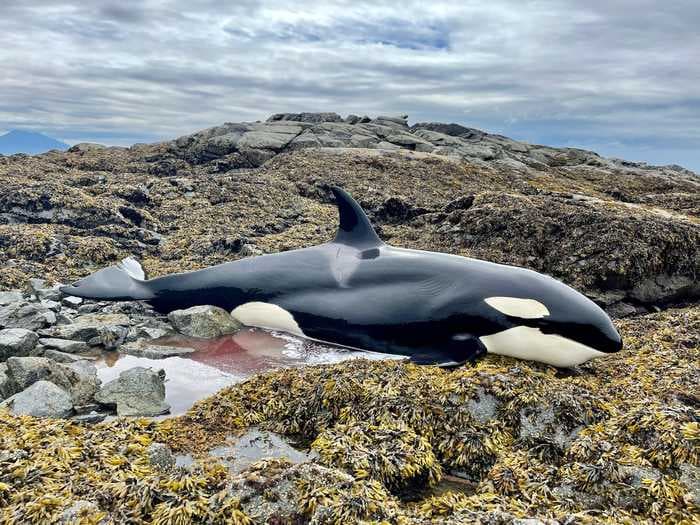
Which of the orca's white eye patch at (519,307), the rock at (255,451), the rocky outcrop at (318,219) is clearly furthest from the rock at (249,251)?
the rock at (255,451)

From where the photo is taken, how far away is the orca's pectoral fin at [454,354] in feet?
19.1

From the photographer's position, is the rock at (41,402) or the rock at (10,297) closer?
the rock at (41,402)

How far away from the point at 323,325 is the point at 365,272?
2.91 feet

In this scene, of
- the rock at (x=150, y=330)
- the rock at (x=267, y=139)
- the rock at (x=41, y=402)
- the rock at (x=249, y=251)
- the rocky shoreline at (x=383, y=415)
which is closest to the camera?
the rocky shoreline at (x=383, y=415)

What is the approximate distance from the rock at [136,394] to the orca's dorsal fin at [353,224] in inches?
140

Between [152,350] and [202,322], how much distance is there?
0.95 metres

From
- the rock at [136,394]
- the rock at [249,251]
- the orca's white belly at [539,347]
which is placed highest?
the orca's white belly at [539,347]

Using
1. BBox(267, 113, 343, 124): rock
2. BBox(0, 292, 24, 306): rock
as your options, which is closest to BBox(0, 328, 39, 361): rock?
BBox(0, 292, 24, 306): rock

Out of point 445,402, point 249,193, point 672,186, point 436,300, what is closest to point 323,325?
point 436,300

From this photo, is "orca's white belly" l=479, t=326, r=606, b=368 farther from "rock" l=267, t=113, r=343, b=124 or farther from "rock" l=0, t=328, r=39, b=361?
"rock" l=267, t=113, r=343, b=124

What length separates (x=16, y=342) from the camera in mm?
5945

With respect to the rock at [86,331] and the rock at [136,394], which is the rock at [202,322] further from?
the rock at [136,394]

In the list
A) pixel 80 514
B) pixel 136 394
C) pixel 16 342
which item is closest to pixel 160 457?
pixel 80 514

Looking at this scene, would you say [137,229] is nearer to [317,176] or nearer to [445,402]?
[317,176]
